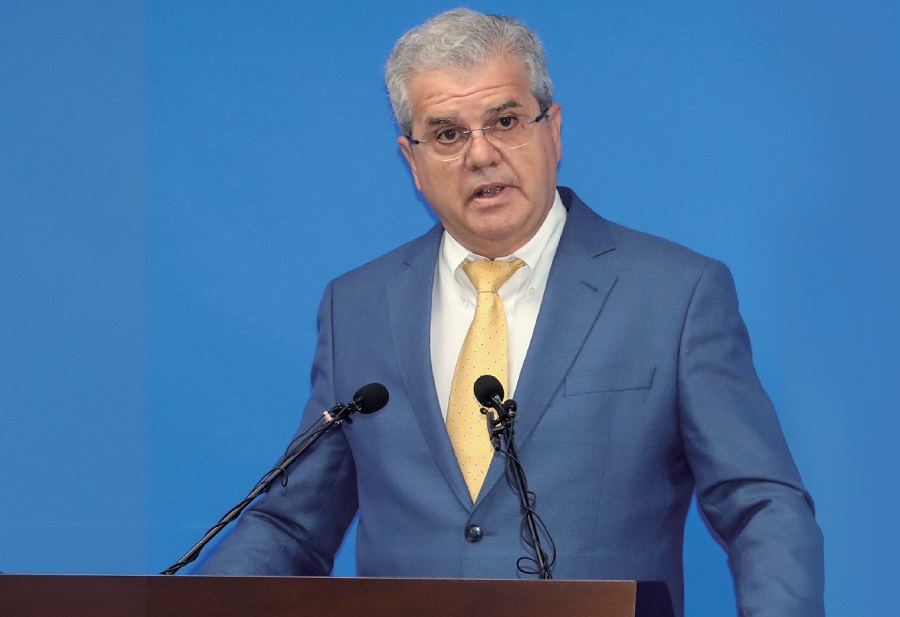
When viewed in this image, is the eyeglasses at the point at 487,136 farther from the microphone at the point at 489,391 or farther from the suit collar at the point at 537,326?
the microphone at the point at 489,391

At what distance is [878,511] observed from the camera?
2717 millimetres

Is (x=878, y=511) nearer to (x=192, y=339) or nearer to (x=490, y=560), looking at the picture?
(x=490, y=560)

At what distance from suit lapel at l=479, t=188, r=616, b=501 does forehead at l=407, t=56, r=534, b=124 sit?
0.98 feet

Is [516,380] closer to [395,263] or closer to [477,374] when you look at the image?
[477,374]

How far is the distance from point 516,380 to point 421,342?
219mm

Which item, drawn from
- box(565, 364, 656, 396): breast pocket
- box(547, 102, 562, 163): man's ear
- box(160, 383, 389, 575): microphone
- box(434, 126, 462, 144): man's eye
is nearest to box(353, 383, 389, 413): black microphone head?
box(160, 383, 389, 575): microphone

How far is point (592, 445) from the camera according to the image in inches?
90.6

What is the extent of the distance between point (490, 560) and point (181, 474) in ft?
3.65

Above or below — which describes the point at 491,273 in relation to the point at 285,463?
above

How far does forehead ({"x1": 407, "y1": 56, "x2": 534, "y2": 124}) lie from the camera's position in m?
2.42

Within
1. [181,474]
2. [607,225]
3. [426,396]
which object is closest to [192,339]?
[181,474]

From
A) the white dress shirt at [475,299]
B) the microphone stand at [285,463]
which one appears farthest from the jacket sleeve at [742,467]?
the microphone stand at [285,463]

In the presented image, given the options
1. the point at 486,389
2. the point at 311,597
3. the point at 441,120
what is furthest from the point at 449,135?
the point at 311,597

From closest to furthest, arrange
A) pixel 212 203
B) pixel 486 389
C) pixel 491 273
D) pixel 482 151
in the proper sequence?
1. pixel 486 389
2. pixel 482 151
3. pixel 491 273
4. pixel 212 203
